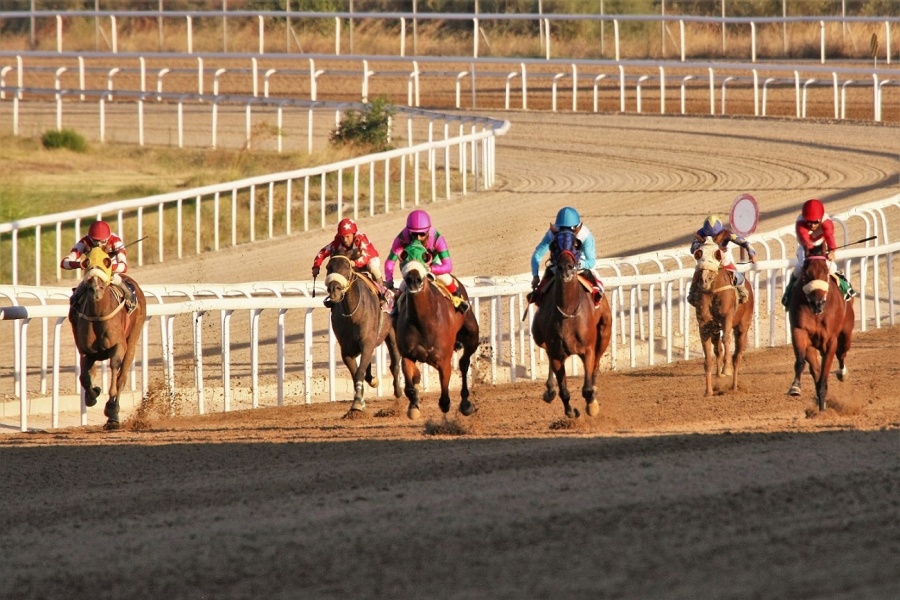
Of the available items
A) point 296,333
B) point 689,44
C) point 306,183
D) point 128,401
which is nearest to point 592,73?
point 689,44

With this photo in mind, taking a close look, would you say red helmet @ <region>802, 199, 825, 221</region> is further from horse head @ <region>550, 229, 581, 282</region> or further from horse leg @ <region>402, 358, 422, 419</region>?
horse leg @ <region>402, 358, 422, 419</region>

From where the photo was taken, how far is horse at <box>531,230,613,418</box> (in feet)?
34.6

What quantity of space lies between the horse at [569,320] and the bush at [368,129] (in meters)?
16.2

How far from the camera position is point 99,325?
38.0 ft

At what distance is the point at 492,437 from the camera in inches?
395

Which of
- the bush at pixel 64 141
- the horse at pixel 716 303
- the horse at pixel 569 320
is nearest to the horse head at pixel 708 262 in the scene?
the horse at pixel 716 303

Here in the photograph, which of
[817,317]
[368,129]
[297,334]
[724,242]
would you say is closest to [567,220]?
[817,317]

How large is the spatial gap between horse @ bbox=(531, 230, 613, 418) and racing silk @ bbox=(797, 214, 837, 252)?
1.47 meters

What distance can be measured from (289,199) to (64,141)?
8769 millimetres

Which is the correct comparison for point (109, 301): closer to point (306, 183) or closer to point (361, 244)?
point (361, 244)

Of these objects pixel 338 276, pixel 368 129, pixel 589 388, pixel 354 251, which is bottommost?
pixel 589 388

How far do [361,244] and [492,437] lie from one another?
259 centimetres

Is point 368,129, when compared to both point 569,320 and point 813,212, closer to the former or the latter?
point 813,212

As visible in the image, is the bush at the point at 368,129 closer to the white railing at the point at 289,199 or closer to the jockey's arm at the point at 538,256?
the white railing at the point at 289,199
